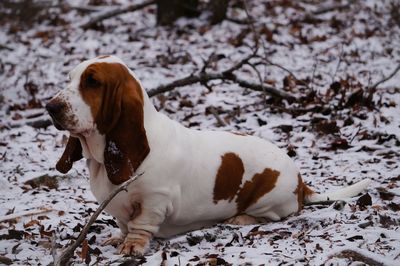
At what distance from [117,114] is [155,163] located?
16.0 inches

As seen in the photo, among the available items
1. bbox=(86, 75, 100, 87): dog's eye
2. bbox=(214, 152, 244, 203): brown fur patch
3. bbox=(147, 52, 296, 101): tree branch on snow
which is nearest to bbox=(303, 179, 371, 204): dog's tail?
bbox=(214, 152, 244, 203): brown fur patch

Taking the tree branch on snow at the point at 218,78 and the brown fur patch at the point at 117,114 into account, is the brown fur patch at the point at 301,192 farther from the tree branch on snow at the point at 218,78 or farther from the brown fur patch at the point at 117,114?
the tree branch on snow at the point at 218,78

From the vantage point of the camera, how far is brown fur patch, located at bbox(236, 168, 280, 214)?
14.2ft

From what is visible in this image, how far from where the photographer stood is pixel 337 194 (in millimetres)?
4609

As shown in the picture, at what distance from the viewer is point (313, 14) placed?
39.2 ft

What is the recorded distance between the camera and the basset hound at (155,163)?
3.71 metres

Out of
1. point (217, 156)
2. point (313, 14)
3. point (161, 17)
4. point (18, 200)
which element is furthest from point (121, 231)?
point (313, 14)

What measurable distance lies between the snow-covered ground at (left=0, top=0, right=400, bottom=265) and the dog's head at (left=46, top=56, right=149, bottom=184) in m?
0.61

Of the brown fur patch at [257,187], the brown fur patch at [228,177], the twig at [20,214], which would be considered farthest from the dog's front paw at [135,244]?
the twig at [20,214]

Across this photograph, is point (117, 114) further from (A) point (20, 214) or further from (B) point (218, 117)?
(B) point (218, 117)

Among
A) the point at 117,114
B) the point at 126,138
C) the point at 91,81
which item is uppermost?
the point at 91,81

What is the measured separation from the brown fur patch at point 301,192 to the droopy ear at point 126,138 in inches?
51.7

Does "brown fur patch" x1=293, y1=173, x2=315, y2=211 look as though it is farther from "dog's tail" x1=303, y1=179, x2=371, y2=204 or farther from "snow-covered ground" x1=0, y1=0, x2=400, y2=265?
"snow-covered ground" x1=0, y1=0, x2=400, y2=265

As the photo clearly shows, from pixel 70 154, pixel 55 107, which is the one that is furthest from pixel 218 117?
pixel 55 107
